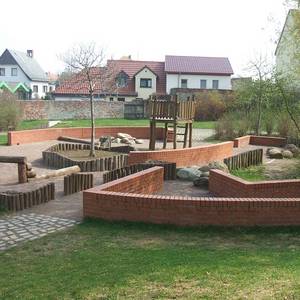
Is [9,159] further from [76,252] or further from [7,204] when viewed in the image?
[76,252]

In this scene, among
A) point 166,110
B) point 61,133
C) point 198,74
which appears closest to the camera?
point 166,110

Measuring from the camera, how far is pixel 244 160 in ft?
51.2

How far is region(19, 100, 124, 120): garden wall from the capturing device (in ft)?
143

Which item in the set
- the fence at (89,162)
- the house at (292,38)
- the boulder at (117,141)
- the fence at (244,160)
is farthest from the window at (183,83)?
the fence at (89,162)

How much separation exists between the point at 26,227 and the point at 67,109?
38.0m

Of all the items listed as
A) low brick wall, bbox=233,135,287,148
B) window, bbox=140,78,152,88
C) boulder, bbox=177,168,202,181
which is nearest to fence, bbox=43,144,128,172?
boulder, bbox=177,168,202,181

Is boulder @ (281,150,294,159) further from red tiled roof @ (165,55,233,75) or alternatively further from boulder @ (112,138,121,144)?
red tiled roof @ (165,55,233,75)

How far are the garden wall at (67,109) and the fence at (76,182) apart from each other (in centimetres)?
3283

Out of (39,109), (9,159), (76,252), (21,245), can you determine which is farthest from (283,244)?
(39,109)

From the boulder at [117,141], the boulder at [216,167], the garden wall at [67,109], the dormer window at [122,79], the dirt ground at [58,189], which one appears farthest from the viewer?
the dormer window at [122,79]

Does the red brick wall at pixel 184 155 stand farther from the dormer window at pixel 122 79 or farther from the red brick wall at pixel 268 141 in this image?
the dormer window at pixel 122 79

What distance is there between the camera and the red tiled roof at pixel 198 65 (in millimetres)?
60219

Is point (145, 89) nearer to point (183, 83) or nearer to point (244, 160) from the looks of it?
point (183, 83)

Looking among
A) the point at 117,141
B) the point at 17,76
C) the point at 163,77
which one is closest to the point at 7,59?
the point at 17,76
